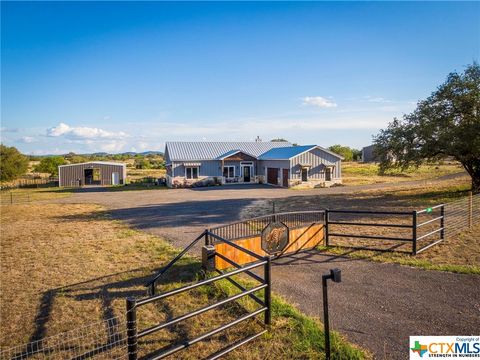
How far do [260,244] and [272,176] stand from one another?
26460mm

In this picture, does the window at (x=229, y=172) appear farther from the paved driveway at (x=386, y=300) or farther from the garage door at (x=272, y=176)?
the paved driveway at (x=386, y=300)

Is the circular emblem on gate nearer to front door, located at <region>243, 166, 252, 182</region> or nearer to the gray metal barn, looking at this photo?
front door, located at <region>243, 166, 252, 182</region>

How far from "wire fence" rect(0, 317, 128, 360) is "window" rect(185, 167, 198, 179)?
30.0 metres

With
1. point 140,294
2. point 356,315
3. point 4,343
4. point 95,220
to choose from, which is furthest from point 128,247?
point 356,315

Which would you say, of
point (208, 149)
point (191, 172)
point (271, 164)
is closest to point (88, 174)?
point (191, 172)

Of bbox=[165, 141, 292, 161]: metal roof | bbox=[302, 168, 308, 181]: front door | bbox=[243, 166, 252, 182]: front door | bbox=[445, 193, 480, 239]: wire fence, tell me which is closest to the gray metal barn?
bbox=[165, 141, 292, 161]: metal roof

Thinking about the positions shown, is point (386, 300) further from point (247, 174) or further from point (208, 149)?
point (208, 149)

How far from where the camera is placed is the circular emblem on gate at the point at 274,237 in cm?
766

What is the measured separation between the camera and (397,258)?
8625mm

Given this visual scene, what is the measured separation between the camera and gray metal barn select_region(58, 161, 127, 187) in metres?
36.5

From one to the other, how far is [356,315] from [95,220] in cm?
1449

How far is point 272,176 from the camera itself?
114ft

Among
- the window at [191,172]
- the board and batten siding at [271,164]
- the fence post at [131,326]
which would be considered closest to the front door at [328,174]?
the board and batten siding at [271,164]

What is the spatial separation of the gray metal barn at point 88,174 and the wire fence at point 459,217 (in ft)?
114
